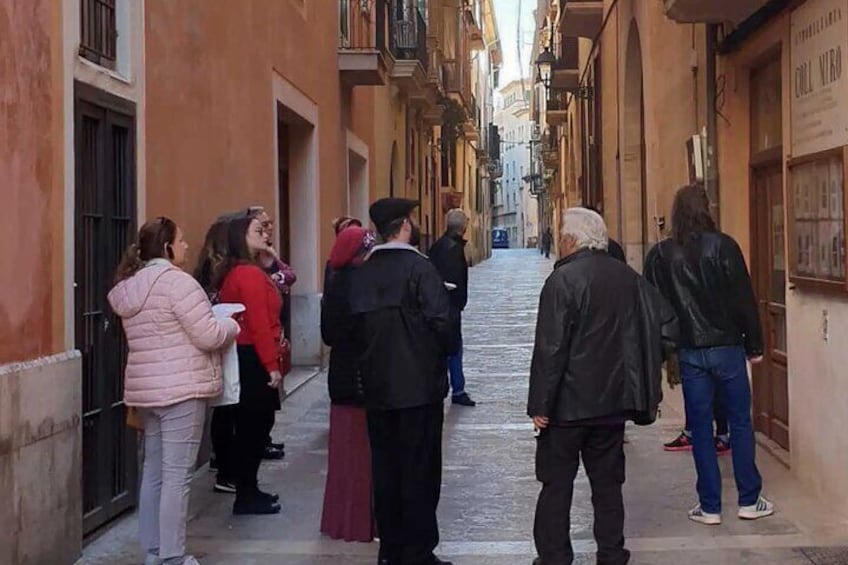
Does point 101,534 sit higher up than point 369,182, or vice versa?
point 369,182

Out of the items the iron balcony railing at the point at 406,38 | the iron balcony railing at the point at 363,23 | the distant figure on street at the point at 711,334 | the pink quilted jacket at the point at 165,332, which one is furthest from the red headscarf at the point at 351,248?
the iron balcony railing at the point at 406,38

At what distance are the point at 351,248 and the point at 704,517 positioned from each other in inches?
104

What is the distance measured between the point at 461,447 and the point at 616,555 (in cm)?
383

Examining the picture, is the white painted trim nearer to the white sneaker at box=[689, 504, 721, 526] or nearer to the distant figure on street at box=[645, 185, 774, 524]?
the distant figure on street at box=[645, 185, 774, 524]

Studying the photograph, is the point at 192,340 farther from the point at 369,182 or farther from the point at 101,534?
the point at 369,182

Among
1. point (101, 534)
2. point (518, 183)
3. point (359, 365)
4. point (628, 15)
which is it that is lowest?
point (101, 534)

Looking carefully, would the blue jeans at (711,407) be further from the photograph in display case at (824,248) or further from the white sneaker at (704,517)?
the photograph in display case at (824,248)

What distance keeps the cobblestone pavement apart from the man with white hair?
786mm

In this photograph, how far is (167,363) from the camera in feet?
17.9

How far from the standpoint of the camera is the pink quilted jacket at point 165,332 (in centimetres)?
544

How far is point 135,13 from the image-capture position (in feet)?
23.5

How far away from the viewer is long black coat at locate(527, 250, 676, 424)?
17.4 ft

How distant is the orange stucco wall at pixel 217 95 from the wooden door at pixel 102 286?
18.7 inches

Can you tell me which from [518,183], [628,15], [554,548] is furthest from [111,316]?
[518,183]
